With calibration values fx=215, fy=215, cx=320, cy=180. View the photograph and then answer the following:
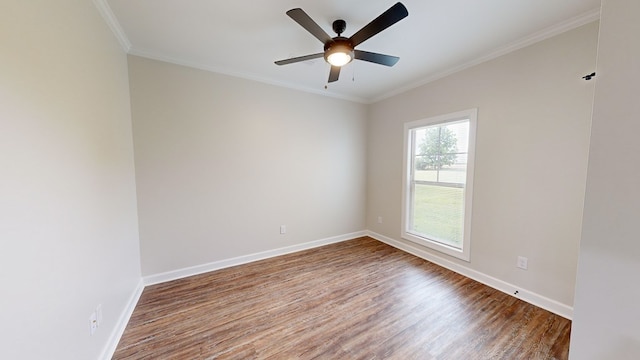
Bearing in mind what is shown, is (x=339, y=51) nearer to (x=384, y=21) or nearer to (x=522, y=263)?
(x=384, y=21)

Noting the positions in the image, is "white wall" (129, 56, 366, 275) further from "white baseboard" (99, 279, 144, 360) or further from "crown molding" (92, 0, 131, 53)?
"white baseboard" (99, 279, 144, 360)

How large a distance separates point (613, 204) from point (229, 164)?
3.07 meters

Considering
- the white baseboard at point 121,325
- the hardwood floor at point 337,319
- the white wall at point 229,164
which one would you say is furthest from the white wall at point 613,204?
the white wall at point 229,164

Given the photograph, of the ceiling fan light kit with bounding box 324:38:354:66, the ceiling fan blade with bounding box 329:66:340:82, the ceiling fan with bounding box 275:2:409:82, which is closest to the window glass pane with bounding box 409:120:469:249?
the ceiling fan with bounding box 275:2:409:82

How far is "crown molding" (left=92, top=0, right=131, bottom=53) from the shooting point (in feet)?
5.28

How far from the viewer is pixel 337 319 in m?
1.91

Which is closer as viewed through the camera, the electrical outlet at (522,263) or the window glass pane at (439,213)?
the electrical outlet at (522,263)

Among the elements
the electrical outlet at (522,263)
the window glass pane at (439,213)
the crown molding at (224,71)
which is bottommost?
the electrical outlet at (522,263)

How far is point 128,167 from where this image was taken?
6.97 ft

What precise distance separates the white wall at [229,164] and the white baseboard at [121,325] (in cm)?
31

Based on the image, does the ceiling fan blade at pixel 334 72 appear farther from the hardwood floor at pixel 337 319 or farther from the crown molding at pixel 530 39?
the hardwood floor at pixel 337 319

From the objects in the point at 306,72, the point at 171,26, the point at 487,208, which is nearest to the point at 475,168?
the point at 487,208

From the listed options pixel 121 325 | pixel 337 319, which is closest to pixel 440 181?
pixel 337 319

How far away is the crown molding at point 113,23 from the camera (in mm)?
1610
